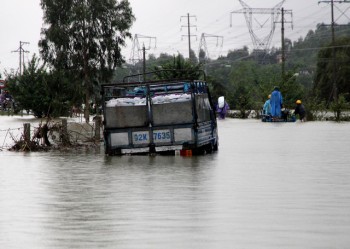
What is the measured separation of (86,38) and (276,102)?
3330 cm

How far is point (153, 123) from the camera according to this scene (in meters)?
21.8

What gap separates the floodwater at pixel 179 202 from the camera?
27.6 feet

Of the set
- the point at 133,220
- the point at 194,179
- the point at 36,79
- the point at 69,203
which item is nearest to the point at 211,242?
the point at 133,220

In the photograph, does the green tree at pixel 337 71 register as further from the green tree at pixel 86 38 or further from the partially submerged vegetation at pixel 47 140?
the partially submerged vegetation at pixel 47 140

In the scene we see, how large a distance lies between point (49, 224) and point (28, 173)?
8026mm

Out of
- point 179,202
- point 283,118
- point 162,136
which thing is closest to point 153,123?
point 162,136

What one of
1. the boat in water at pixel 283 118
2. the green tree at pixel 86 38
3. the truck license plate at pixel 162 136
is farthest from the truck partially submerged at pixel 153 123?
the green tree at pixel 86 38

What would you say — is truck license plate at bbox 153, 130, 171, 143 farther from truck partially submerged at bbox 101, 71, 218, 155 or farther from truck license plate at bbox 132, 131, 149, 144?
truck license plate at bbox 132, 131, 149, 144

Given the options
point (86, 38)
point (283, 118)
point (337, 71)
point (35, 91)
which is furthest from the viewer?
point (337, 71)

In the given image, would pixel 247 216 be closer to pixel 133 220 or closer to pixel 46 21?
pixel 133 220

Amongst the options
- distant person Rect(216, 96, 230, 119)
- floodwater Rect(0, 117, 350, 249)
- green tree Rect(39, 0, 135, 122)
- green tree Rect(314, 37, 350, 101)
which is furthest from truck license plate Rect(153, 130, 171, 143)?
green tree Rect(314, 37, 350, 101)

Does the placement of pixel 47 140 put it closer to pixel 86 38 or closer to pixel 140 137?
pixel 140 137

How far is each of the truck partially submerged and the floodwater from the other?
1.30 ft

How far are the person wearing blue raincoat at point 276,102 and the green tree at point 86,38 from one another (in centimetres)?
2936
